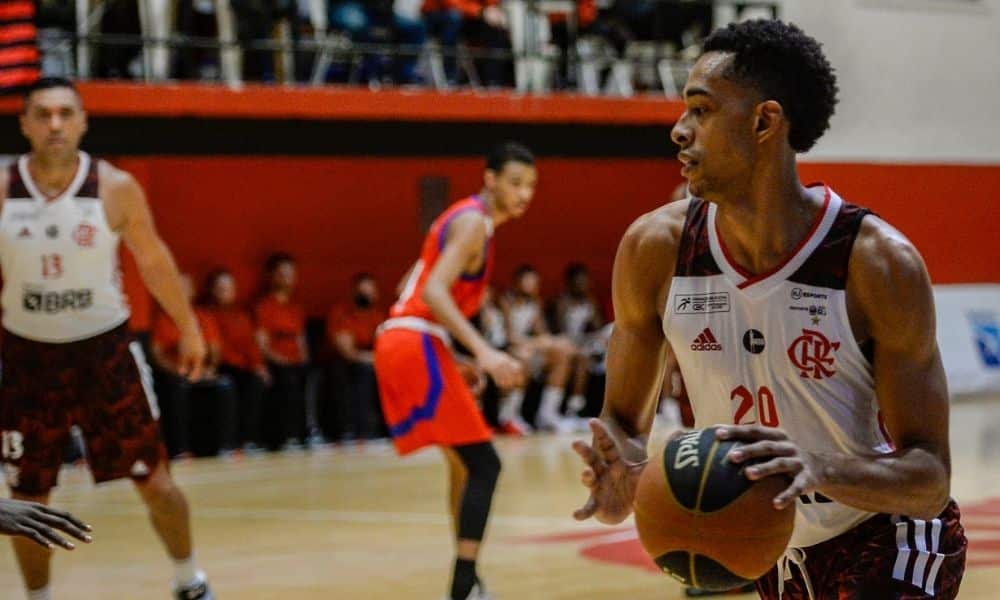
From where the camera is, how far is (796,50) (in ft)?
10.3

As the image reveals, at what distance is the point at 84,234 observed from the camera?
5.90 meters

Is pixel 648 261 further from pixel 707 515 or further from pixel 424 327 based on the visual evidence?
pixel 424 327

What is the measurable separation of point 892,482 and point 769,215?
60cm

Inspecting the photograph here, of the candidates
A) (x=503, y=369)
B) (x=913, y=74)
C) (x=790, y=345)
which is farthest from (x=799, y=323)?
(x=913, y=74)

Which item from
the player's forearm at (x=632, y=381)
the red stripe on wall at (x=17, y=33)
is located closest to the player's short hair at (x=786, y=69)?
the player's forearm at (x=632, y=381)

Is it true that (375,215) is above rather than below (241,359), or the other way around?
above

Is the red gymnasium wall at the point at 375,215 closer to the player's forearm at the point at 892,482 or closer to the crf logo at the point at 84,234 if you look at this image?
the crf logo at the point at 84,234

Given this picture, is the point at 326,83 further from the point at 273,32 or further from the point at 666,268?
A: the point at 666,268

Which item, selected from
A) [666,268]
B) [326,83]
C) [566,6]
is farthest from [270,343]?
[666,268]

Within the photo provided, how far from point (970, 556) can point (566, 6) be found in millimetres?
8369

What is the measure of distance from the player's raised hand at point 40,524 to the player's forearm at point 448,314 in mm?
2954

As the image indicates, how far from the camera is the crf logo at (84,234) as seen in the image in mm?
5895

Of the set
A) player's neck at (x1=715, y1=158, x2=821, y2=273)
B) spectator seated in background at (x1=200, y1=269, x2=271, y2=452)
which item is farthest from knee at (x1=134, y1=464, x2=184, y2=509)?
spectator seated in background at (x1=200, y1=269, x2=271, y2=452)

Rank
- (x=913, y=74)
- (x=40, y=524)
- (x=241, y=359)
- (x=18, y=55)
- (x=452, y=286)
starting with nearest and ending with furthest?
1. (x=40, y=524)
2. (x=452, y=286)
3. (x=18, y=55)
4. (x=913, y=74)
5. (x=241, y=359)
